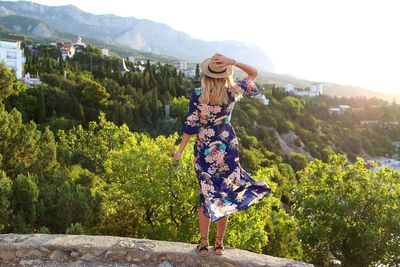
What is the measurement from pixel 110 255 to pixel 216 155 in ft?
5.87

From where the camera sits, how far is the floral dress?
10.6 feet

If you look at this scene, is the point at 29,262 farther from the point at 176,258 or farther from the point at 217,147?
the point at 217,147

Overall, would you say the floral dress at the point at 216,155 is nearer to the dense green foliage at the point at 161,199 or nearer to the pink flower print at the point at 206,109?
the pink flower print at the point at 206,109

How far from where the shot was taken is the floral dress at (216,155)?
3.22 meters

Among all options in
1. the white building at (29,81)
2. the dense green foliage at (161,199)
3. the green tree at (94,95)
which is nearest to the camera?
the dense green foliage at (161,199)

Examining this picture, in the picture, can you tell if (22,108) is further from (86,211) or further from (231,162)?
(231,162)

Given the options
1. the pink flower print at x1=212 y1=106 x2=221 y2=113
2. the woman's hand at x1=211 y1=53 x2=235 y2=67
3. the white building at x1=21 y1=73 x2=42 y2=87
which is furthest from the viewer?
the white building at x1=21 y1=73 x2=42 y2=87

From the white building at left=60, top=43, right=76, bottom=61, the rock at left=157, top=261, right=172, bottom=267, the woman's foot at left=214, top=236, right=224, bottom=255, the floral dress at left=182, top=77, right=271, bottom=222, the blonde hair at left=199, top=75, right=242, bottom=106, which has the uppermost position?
the white building at left=60, top=43, right=76, bottom=61

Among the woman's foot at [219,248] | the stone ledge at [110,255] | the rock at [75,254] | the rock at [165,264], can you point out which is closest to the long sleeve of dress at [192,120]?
the woman's foot at [219,248]

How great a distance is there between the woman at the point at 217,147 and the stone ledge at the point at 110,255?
0.58 feet

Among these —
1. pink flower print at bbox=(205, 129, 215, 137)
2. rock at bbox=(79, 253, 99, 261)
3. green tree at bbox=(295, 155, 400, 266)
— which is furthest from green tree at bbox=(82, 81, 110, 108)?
pink flower print at bbox=(205, 129, 215, 137)

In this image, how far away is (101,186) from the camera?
8484mm

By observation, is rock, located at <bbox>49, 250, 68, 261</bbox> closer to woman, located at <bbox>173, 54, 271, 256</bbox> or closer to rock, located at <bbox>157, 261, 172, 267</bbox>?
rock, located at <bbox>157, 261, 172, 267</bbox>

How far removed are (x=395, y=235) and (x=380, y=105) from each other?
111 m
